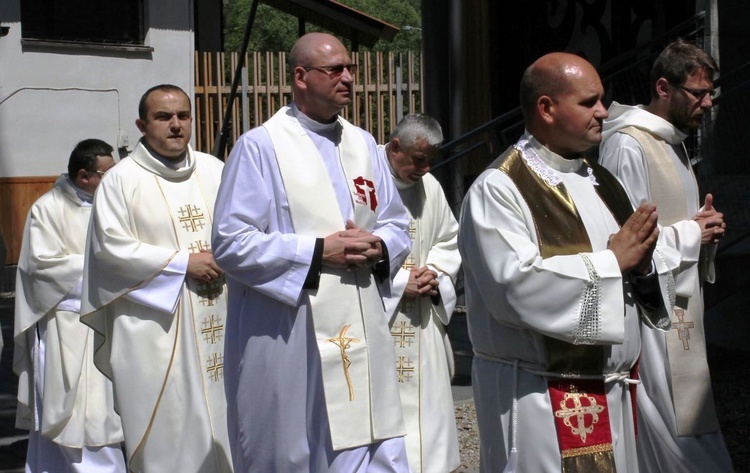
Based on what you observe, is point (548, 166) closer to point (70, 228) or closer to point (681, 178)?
point (681, 178)

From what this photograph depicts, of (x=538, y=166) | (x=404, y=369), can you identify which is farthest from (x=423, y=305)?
(x=538, y=166)

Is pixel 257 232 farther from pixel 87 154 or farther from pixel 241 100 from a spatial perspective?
pixel 241 100

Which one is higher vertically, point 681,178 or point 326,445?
point 681,178

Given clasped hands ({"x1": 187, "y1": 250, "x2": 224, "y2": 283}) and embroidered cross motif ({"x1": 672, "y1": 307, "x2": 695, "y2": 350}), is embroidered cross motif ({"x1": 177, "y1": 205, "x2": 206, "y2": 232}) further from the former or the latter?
embroidered cross motif ({"x1": 672, "y1": 307, "x2": 695, "y2": 350})

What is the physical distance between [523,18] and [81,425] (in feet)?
22.2

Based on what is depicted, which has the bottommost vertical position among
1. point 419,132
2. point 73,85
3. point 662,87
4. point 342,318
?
point 342,318

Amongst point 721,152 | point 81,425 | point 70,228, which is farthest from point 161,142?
point 721,152

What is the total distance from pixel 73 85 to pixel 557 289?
16041 mm

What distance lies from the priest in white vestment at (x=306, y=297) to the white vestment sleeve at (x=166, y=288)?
102 centimetres

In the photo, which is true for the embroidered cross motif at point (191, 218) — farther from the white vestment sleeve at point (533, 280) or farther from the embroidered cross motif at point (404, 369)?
the white vestment sleeve at point (533, 280)

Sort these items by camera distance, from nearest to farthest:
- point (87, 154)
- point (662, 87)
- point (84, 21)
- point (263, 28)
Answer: point (662, 87), point (87, 154), point (84, 21), point (263, 28)

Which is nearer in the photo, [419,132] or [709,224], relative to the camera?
[709,224]

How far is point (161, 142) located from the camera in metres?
6.05

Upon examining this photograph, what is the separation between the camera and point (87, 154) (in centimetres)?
694
